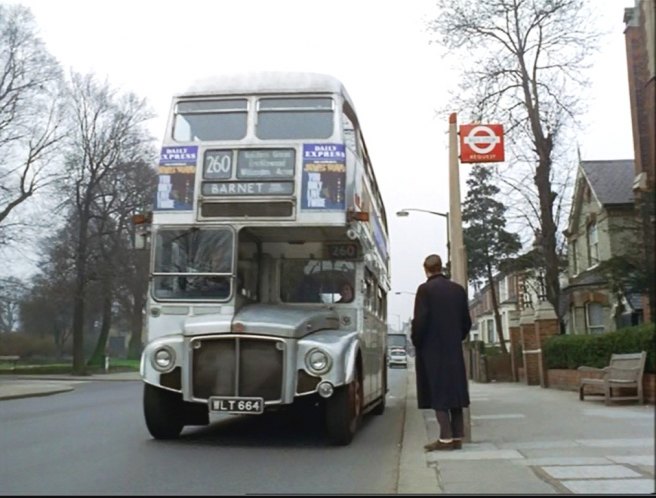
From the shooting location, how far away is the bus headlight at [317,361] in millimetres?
8938

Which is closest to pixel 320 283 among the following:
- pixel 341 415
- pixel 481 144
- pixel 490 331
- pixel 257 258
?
pixel 257 258

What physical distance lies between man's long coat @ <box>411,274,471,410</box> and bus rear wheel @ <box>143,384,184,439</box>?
130 inches

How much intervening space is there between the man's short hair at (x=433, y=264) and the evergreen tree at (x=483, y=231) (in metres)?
37.6

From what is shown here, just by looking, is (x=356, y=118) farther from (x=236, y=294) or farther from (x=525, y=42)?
(x=525, y=42)

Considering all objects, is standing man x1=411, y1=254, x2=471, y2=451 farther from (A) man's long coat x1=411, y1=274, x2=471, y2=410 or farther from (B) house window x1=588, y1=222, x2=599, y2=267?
(B) house window x1=588, y1=222, x2=599, y2=267

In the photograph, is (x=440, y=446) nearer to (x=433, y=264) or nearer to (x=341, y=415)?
(x=341, y=415)

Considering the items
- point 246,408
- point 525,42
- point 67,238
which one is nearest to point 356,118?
point 246,408

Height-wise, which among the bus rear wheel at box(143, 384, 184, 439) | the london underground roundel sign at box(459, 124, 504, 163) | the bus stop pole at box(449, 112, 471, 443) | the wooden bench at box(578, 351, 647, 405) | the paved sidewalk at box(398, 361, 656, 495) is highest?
the london underground roundel sign at box(459, 124, 504, 163)

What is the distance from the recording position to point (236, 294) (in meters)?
9.74

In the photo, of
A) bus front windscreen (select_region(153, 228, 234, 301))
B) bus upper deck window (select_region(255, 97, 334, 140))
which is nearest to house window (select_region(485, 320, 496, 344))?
bus upper deck window (select_region(255, 97, 334, 140))

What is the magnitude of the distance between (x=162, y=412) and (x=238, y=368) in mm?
1413

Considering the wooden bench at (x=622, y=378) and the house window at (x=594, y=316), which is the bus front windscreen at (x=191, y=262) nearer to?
the wooden bench at (x=622, y=378)

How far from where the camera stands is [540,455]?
26.4 ft

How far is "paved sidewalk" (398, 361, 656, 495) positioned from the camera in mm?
6199
